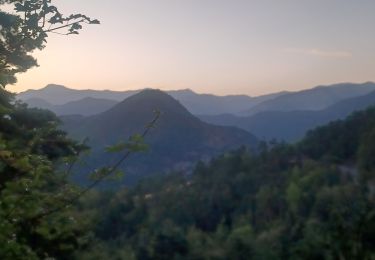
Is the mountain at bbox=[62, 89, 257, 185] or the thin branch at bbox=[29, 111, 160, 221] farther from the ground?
the thin branch at bbox=[29, 111, 160, 221]

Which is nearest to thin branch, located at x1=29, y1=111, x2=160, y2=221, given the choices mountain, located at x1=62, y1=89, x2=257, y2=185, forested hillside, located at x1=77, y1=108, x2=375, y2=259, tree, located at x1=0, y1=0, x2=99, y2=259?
tree, located at x1=0, y1=0, x2=99, y2=259

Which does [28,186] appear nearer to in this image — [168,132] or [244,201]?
[244,201]

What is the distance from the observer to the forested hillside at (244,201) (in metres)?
36.8

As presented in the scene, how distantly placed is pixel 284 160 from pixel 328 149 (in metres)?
6.20

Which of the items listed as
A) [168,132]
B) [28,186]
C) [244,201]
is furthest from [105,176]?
[168,132]

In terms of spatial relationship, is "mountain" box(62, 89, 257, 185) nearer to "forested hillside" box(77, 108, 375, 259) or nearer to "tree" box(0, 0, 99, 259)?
"forested hillside" box(77, 108, 375, 259)

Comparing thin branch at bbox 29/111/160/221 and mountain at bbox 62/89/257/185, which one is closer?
thin branch at bbox 29/111/160/221

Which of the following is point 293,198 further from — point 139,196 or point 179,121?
point 179,121

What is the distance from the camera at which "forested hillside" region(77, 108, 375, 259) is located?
36.8 meters

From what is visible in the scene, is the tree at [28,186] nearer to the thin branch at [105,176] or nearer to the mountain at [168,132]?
the thin branch at [105,176]

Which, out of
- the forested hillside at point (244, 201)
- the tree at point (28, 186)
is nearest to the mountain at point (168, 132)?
the forested hillside at point (244, 201)

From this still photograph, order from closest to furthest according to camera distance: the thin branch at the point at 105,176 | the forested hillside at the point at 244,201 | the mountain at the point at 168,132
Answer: the thin branch at the point at 105,176 < the forested hillside at the point at 244,201 < the mountain at the point at 168,132

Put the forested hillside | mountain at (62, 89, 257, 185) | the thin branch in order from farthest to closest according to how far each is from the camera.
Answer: mountain at (62, 89, 257, 185), the forested hillside, the thin branch

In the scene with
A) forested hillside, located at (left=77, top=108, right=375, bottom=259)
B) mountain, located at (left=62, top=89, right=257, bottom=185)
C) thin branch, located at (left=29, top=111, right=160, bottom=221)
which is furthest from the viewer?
mountain, located at (left=62, top=89, right=257, bottom=185)
